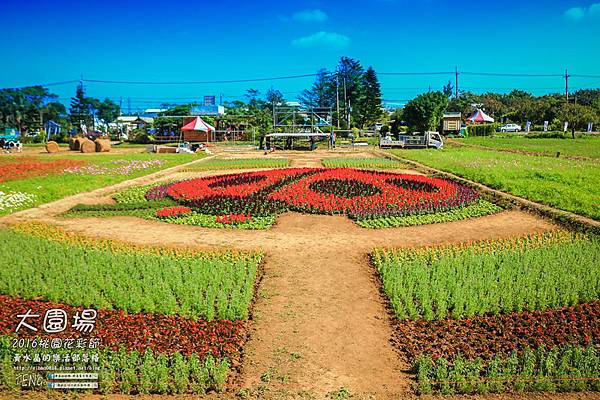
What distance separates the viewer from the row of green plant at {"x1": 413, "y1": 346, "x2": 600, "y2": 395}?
203 inches

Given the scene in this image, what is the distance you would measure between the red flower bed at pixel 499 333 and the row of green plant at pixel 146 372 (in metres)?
2.48

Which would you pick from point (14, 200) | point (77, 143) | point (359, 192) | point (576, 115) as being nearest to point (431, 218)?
point (359, 192)

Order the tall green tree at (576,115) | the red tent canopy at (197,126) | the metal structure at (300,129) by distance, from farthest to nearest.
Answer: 1. the red tent canopy at (197,126)
2. the tall green tree at (576,115)
3. the metal structure at (300,129)

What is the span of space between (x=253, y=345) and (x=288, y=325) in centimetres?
70

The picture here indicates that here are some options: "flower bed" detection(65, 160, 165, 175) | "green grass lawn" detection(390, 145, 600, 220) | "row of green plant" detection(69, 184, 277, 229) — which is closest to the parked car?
"green grass lawn" detection(390, 145, 600, 220)

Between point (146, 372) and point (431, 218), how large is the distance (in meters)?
9.74

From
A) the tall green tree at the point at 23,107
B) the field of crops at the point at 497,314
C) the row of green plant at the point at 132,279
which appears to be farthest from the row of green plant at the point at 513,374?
the tall green tree at the point at 23,107

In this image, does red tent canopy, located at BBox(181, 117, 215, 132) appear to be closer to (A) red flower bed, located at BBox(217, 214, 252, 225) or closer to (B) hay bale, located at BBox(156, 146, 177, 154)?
(B) hay bale, located at BBox(156, 146, 177, 154)

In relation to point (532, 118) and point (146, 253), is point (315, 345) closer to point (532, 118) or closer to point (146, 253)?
point (146, 253)

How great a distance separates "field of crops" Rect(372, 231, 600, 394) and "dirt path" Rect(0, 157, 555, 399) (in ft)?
1.37

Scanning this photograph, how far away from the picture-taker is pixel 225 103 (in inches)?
3191

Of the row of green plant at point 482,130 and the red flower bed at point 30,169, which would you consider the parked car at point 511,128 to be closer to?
the row of green plant at point 482,130

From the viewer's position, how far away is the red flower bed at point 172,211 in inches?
540

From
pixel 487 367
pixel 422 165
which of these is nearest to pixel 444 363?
pixel 487 367
